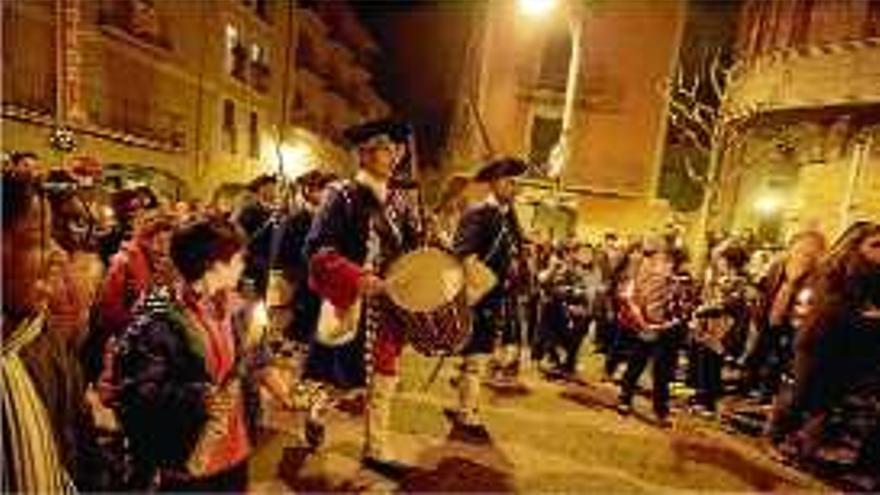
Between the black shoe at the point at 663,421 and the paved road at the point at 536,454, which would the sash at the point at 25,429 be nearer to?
the paved road at the point at 536,454

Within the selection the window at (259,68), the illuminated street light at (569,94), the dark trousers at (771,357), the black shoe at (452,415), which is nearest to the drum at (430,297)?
the black shoe at (452,415)

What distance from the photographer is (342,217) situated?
5.40 m

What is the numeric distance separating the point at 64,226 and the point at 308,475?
218cm

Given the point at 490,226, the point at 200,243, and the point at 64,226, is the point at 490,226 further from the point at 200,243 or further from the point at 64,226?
the point at 200,243

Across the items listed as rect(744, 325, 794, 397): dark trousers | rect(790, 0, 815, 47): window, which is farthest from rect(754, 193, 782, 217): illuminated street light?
rect(744, 325, 794, 397): dark trousers

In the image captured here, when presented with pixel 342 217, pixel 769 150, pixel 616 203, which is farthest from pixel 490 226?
pixel 616 203

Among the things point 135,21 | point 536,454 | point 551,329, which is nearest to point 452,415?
point 536,454

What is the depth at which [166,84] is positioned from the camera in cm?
2367

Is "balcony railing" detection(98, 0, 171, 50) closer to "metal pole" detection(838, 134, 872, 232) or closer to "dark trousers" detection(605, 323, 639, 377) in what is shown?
"dark trousers" detection(605, 323, 639, 377)

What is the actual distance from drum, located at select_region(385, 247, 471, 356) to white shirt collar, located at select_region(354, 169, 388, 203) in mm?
460

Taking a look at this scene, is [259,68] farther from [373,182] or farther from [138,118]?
[373,182]

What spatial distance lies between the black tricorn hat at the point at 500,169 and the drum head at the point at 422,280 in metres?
1.67

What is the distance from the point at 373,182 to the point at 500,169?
1.82m

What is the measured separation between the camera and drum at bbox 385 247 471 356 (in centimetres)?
537
